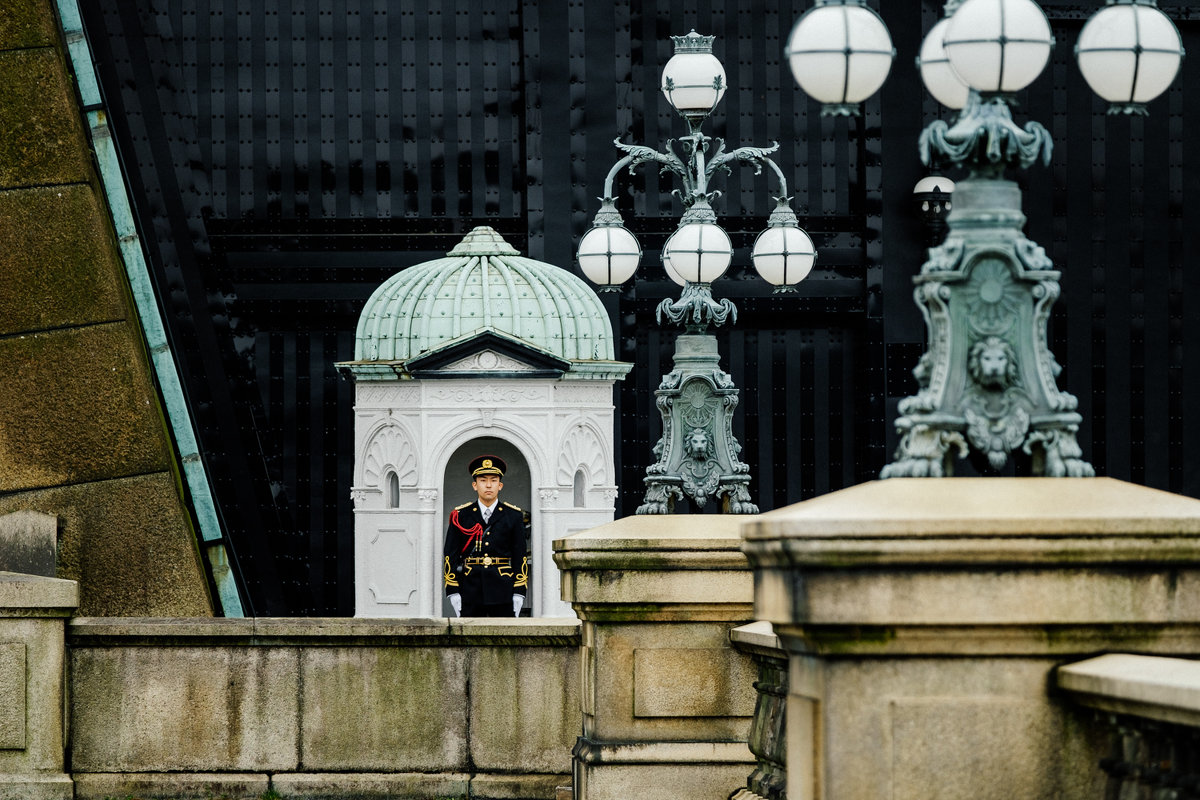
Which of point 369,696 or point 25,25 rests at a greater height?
point 25,25

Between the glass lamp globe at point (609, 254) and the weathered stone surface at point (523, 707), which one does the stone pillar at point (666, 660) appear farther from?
the glass lamp globe at point (609, 254)

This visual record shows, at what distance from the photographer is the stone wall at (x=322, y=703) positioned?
11.1 meters

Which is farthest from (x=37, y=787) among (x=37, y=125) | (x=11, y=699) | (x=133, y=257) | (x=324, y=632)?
(x=133, y=257)

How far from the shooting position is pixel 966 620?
17.3 feet

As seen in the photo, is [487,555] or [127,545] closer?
[487,555]

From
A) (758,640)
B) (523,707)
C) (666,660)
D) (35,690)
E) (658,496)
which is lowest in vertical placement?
(523,707)

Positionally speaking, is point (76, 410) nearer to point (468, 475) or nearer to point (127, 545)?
point (127, 545)

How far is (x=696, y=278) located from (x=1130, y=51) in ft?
14.9

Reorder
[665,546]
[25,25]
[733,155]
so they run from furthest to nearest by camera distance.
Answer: [25,25] → [733,155] → [665,546]

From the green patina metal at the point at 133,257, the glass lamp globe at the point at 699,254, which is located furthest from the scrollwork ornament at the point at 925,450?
the green patina metal at the point at 133,257

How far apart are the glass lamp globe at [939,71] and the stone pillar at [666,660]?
242cm

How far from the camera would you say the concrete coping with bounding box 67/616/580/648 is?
11141mm

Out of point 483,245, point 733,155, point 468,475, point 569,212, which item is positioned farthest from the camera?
point 569,212

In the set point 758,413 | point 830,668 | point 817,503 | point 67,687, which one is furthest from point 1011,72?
point 758,413
